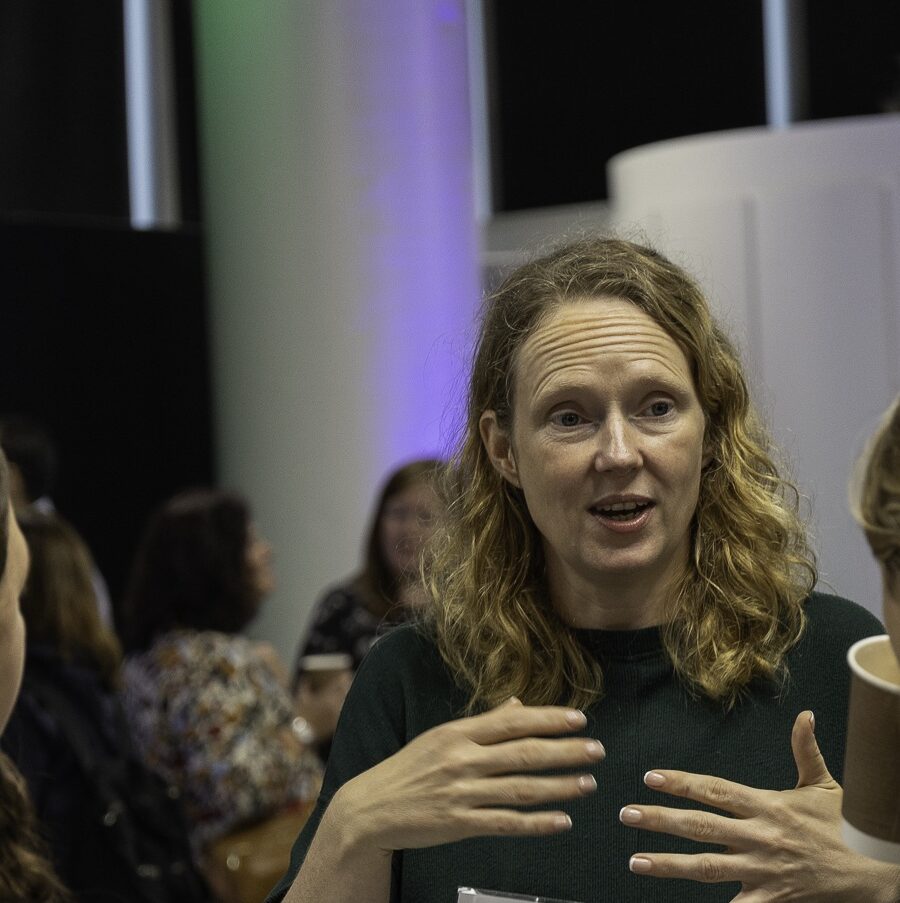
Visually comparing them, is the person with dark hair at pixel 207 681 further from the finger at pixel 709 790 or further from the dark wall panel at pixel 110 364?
the dark wall panel at pixel 110 364

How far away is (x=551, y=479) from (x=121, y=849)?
6.55 ft

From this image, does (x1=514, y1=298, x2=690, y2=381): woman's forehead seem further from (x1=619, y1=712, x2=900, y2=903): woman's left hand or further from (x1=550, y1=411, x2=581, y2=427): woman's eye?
(x1=619, y1=712, x2=900, y2=903): woman's left hand

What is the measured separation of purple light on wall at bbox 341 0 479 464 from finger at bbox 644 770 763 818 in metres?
5.29

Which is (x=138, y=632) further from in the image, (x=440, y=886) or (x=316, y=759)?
(x=440, y=886)

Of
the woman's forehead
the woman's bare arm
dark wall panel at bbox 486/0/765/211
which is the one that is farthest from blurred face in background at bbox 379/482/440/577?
dark wall panel at bbox 486/0/765/211

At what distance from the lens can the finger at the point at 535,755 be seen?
1501mm

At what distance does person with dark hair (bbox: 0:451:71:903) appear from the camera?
177 centimetres

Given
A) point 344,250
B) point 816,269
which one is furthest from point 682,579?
point 344,250

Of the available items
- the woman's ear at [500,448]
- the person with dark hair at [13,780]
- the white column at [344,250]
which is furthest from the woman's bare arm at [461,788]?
the white column at [344,250]

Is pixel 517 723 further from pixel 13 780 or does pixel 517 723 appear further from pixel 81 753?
pixel 81 753

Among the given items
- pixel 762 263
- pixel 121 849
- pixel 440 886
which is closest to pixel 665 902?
pixel 440 886

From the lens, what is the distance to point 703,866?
1.52 m

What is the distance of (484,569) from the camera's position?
2.11m

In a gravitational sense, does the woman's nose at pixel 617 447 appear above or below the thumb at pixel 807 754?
above
